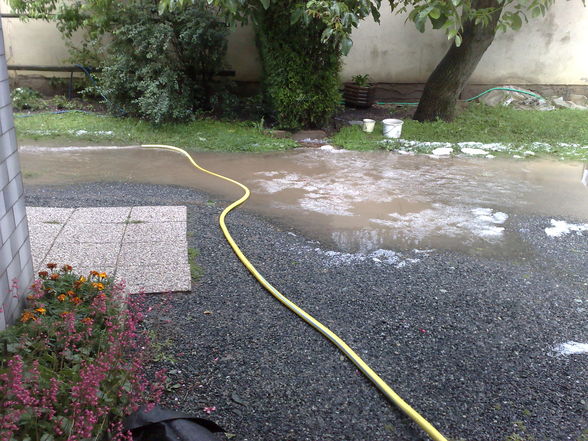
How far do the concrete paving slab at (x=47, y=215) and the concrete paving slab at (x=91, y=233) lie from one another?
16cm

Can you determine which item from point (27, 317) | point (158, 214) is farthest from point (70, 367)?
point (158, 214)

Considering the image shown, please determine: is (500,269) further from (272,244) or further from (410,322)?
(272,244)

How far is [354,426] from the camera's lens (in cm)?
228

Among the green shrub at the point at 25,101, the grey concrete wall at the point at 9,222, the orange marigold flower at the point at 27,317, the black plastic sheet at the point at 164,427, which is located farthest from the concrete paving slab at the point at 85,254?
the green shrub at the point at 25,101

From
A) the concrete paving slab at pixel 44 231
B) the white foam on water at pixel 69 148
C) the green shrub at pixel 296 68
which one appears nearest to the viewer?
the concrete paving slab at pixel 44 231

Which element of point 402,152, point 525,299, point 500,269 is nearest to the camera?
point 525,299

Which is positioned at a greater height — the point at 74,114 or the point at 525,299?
the point at 74,114

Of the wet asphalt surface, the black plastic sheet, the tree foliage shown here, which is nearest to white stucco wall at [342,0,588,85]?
the tree foliage

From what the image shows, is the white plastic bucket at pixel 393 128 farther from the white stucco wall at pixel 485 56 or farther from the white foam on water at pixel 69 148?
the white foam on water at pixel 69 148

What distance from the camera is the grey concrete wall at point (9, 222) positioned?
2350 mm

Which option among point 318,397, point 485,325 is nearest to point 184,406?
point 318,397

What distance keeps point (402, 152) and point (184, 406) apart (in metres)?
5.83

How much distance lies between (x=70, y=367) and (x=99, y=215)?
2.40 m

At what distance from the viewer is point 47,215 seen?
4324 mm
